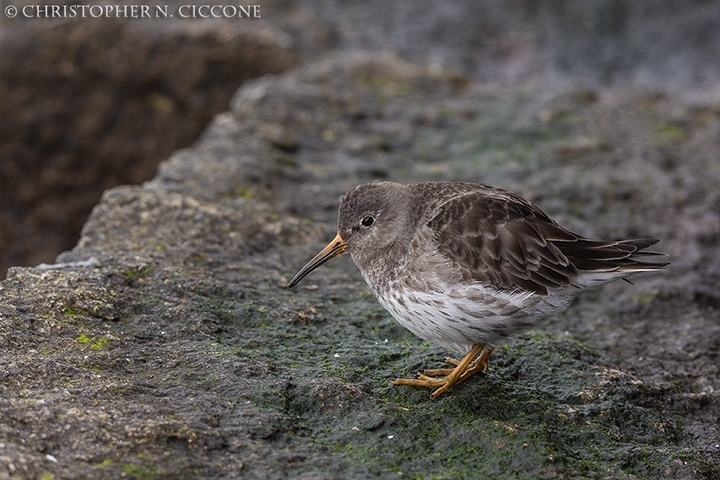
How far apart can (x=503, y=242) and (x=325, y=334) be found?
1195 mm

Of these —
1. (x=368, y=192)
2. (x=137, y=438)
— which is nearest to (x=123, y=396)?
(x=137, y=438)

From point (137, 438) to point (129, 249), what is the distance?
6.96 ft

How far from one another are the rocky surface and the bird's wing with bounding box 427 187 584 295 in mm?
579

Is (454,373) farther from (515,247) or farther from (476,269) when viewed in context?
(515,247)

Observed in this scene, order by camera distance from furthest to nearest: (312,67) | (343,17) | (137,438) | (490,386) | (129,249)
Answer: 1. (343,17)
2. (312,67)
3. (129,249)
4. (490,386)
5. (137,438)

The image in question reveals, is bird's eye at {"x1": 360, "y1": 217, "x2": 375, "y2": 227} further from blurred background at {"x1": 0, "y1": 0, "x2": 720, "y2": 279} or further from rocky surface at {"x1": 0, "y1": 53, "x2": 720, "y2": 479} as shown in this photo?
blurred background at {"x1": 0, "y1": 0, "x2": 720, "y2": 279}

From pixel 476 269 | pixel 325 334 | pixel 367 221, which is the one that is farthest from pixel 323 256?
pixel 476 269

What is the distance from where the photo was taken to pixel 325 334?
5105 mm

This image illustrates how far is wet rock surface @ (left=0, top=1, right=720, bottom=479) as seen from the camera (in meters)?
3.89

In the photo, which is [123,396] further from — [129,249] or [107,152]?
A: [107,152]

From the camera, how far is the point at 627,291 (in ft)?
20.7

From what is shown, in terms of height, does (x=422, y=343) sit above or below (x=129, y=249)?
below

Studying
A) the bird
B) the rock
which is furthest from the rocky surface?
the rock

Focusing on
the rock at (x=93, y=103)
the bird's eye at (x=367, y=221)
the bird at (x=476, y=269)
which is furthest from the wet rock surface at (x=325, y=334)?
the rock at (x=93, y=103)
